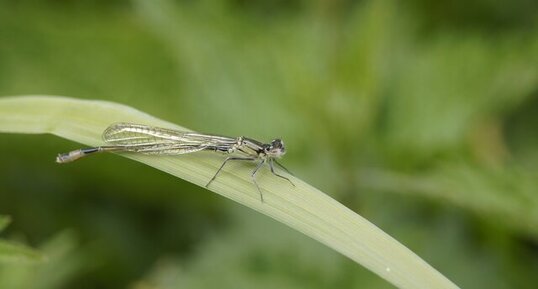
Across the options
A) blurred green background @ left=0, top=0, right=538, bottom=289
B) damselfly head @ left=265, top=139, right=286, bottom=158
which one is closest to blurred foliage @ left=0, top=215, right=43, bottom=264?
blurred green background @ left=0, top=0, right=538, bottom=289

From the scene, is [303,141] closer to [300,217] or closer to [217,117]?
[217,117]

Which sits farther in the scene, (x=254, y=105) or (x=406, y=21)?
(x=406, y=21)

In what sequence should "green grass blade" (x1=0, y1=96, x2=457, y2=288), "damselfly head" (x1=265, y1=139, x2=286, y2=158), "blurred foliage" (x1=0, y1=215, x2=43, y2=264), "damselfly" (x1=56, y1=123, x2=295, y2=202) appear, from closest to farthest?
1. "blurred foliage" (x1=0, y1=215, x2=43, y2=264)
2. "green grass blade" (x1=0, y1=96, x2=457, y2=288)
3. "damselfly" (x1=56, y1=123, x2=295, y2=202)
4. "damselfly head" (x1=265, y1=139, x2=286, y2=158)

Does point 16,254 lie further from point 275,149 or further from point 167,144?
point 275,149

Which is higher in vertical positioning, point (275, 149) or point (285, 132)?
point (285, 132)

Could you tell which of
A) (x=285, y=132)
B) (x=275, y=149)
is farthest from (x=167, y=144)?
(x=285, y=132)

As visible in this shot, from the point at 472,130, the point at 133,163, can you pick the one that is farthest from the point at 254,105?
the point at 472,130

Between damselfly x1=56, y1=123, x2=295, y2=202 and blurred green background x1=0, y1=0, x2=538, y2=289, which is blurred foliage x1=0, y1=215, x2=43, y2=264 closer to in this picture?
damselfly x1=56, y1=123, x2=295, y2=202
